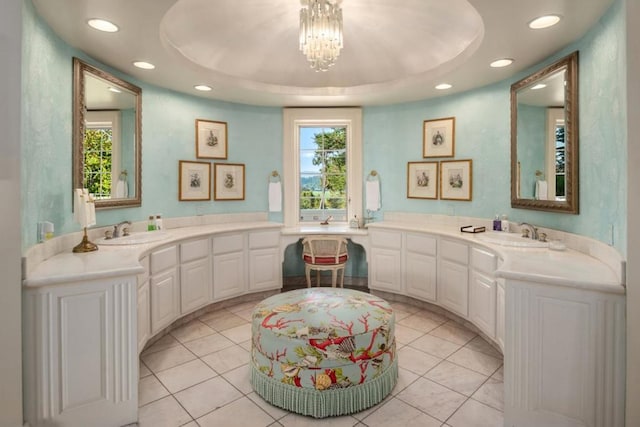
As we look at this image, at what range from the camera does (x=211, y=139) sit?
439 centimetres

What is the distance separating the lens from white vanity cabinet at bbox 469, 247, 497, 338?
2.88 meters

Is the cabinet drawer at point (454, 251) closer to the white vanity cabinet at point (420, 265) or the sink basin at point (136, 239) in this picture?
the white vanity cabinet at point (420, 265)

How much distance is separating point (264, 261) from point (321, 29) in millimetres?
2633

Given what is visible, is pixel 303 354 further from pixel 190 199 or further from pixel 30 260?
pixel 190 199

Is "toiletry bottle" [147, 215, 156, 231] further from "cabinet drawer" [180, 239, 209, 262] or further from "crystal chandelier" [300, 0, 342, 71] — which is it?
"crystal chandelier" [300, 0, 342, 71]

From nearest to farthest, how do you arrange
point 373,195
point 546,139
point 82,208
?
point 82,208 → point 546,139 → point 373,195

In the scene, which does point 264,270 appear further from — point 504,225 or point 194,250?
point 504,225

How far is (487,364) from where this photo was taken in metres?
2.77

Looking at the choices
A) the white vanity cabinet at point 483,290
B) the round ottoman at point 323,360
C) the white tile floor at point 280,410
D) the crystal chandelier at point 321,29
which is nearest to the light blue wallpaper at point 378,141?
the white vanity cabinet at point 483,290

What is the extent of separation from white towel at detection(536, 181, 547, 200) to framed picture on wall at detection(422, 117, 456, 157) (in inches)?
49.6

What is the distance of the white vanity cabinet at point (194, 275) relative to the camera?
11.3 ft

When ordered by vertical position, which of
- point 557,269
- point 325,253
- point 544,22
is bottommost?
point 325,253

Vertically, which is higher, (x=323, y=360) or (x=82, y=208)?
(x=82, y=208)

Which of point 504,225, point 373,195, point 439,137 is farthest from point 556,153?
point 373,195
